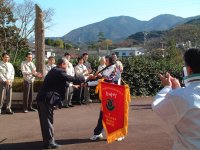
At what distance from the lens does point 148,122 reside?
36.2 ft

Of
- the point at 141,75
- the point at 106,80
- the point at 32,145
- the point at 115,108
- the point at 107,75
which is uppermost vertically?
the point at 107,75

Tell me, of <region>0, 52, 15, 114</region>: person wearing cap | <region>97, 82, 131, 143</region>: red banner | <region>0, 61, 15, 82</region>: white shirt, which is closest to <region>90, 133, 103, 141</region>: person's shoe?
<region>97, 82, 131, 143</region>: red banner

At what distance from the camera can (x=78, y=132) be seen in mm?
9773

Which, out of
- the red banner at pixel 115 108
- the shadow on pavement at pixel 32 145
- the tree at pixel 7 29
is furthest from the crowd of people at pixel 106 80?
the tree at pixel 7 29

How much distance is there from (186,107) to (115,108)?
477cm

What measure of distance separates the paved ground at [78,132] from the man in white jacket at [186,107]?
4.81m

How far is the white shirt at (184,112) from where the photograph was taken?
10.7 feet

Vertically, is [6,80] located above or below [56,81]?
below

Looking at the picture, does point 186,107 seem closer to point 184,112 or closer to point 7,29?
point 184,112

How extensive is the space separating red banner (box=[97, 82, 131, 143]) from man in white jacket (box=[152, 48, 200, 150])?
4.41 meters

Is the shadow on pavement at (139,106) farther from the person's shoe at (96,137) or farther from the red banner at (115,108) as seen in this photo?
the red banner at (115,108)

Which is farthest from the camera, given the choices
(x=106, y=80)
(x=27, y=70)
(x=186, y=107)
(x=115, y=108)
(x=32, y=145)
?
(x=27, y=70)

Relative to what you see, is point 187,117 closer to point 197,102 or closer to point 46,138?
point 197,102

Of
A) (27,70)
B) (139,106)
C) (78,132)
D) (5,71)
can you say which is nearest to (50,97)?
(78,132)
